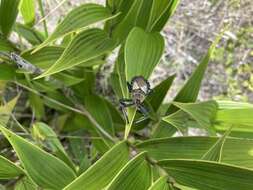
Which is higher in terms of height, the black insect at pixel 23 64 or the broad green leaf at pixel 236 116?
the black insect at pixel 23 64

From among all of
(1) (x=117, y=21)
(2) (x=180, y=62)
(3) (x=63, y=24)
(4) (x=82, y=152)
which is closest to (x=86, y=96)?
(4) (x=82, y=152)

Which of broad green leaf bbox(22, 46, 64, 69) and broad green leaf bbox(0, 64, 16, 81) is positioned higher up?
broad green leaf bbox(22, 46, 64, 69)

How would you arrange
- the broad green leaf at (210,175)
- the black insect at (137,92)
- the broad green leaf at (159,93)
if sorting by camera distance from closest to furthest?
the broad green leaf at (210,175) → the black insect at (137,92) → the broad green leaf at (159,93)

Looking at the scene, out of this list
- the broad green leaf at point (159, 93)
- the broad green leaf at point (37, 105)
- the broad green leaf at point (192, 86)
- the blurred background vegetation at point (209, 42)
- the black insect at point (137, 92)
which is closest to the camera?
the black insect at point (137, 92)

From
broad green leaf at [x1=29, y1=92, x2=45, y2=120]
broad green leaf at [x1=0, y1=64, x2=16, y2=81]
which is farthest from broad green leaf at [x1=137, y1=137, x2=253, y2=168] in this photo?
broad green leaf at [x1=29, y1=92, x2=45, y2=120]

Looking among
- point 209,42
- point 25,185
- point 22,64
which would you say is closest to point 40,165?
point 25,185

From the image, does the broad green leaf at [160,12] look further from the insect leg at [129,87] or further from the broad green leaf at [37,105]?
the broad green leaf at [37,105]

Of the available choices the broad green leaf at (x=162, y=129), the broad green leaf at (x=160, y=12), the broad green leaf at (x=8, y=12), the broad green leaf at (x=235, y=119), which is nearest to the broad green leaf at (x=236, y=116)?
the broad green leaf at (x=235, y=119)

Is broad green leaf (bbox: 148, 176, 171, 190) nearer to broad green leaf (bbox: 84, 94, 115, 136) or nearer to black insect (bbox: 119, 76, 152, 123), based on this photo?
black insect (bbox: 119, 76, 152, 123)
